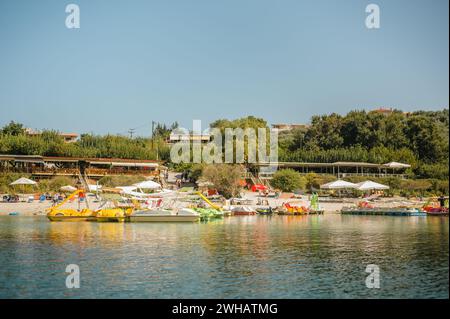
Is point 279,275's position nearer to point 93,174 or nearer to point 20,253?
point 20,253

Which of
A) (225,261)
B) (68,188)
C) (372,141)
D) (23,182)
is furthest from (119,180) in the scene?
(225,261)

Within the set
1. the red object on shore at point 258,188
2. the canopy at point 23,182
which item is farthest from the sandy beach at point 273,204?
the canopy at point 23,182

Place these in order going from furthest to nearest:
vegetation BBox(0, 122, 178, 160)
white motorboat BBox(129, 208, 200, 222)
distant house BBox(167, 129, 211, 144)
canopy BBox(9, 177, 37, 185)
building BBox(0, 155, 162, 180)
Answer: distant house BBox(167, 129, 211, 144) < vegetation BBox(0, 122, 178, 160) < building BBox(0, 155, 162, 180) < canopy BBox(9, 177, 37, 185) < white motorboat BBox(129, 208, 200, 222)

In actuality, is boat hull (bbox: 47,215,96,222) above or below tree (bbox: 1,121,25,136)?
below

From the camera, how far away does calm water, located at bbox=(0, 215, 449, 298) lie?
1808 centimetres

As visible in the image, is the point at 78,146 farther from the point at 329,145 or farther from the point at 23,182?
the point at 329,145

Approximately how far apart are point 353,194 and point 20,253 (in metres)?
39.7

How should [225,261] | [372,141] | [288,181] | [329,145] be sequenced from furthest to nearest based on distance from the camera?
1. [329,145]
2. [372,141]
3. [288,181]
4. [225,261]

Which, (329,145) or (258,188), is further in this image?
(329,145)

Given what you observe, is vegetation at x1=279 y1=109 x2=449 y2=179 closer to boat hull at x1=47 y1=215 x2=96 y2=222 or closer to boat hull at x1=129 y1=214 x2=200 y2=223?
boat hull at x1=129 y1=214 x2=200 y2=223

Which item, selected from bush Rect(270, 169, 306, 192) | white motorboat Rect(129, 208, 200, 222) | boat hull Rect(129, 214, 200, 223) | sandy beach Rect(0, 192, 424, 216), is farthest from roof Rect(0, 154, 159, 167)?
boat hull Rect(129, 214, 200, 223)

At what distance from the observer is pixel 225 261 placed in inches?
911

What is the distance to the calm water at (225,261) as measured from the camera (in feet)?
59.3

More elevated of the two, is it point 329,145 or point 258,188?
point 329,145
